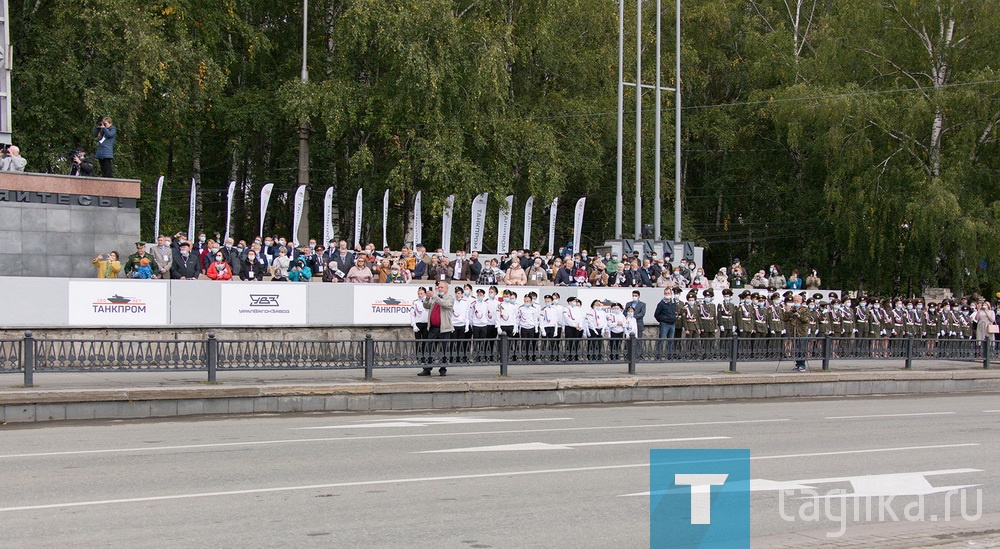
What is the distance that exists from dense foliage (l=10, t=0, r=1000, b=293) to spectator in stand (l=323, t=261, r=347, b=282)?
12.1 m

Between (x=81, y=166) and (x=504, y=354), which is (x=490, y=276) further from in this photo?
(x=81, y=166)

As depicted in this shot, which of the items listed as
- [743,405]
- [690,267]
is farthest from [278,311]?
[690,267]

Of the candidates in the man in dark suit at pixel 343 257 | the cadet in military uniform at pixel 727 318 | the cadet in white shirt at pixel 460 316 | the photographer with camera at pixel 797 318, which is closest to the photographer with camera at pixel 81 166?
the man in dark suit at pixel 343 257

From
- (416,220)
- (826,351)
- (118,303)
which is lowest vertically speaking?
(826,351)

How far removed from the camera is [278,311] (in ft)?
83.3

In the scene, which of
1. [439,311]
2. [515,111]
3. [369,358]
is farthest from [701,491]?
[515,111]

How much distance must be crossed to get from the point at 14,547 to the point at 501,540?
3.44 meters

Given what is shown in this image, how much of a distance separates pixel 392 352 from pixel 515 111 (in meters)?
26.5

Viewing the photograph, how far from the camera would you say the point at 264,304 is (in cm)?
2517

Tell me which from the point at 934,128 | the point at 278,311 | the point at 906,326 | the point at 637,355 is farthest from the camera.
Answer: the point at 934,128

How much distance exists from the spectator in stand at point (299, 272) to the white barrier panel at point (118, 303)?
341 cm

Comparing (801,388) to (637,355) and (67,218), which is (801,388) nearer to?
(637,355)

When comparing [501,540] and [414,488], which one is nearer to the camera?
[501,540]

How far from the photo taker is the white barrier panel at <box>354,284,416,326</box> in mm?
26656
